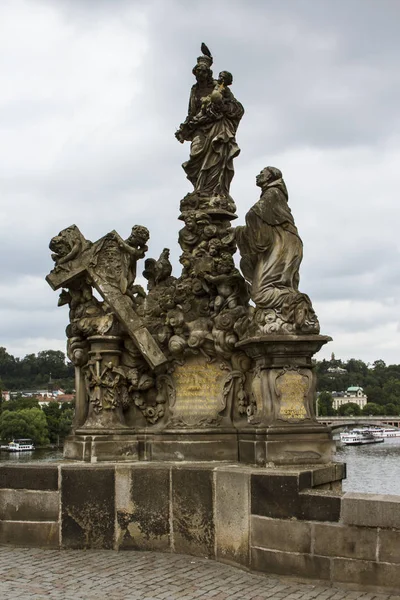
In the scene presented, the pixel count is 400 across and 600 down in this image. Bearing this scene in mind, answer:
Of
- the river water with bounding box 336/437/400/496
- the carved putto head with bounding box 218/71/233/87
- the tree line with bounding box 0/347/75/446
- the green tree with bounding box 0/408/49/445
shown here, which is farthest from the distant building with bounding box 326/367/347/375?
the carved putto head with bounding box 218/71/233/87

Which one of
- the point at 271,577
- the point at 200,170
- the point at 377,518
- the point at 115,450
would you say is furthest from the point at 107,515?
the point at 200,170

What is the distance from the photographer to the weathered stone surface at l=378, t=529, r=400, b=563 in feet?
22.0

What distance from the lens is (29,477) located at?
8.73 m

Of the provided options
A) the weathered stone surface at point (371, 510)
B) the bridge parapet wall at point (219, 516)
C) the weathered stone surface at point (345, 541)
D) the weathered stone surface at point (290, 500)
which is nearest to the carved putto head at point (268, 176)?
the bridge parapet wall at point (219, 516)

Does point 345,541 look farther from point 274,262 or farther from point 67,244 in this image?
point 67,244

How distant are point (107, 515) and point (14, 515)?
1059 mm

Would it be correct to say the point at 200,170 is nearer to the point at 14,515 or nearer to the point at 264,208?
the point at 264,208

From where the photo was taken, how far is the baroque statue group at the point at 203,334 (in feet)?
27.4

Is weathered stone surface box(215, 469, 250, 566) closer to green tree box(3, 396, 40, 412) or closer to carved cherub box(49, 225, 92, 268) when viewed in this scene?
carved cherub box(49, 225, 92, 268)

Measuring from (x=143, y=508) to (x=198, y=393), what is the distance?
152 centimetres

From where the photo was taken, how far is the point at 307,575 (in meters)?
7.13

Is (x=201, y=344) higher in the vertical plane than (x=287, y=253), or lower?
lower

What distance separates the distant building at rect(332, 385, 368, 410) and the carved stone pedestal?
9407cm

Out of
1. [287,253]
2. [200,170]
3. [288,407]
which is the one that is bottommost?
[288,407]
